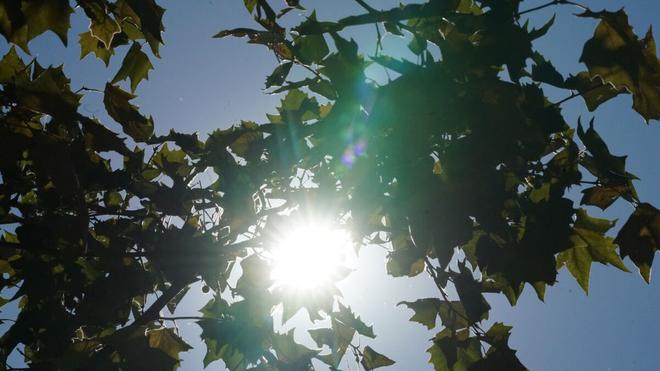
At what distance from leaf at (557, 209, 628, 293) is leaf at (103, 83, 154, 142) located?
92.3 inches

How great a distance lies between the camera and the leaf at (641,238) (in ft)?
6.89

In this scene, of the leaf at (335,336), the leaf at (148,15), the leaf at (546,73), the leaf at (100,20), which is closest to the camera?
the leaf at (148,15)

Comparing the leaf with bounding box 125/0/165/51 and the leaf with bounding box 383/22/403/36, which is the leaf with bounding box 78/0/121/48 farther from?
the leaf with bounding box 383/22/403/36

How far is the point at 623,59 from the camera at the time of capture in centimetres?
193

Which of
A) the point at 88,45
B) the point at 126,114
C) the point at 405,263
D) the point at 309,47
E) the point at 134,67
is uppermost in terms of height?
the point at 88,45

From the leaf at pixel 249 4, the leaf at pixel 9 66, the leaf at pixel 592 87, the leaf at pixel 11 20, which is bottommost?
the leaf at pixel 592 87

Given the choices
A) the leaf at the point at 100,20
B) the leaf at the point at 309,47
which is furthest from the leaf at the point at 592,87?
the leaf at the point at 100,20

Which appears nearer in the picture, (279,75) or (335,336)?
(279,75)

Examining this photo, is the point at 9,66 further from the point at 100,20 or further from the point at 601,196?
the point at 601,196

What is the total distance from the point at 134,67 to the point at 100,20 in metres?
0.56

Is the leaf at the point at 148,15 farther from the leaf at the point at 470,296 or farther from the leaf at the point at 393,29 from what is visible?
the leaf at the point at 470,296

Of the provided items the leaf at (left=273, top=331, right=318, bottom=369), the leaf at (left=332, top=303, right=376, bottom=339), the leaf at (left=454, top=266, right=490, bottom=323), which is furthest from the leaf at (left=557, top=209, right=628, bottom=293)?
the leaf at (left=273, top=331, right=318, bottom=369)

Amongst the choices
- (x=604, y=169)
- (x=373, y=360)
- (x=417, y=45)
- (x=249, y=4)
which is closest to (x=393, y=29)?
(x=417, y=45)

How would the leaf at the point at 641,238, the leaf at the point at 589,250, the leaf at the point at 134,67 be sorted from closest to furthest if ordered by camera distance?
the leaf at the point at 641,238, the leaf at the point at 589,250, the leaf at the point at 134,67
